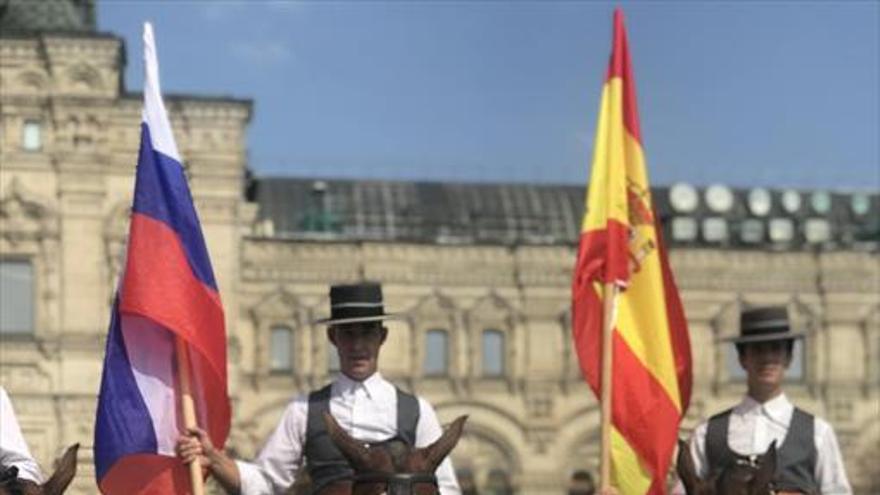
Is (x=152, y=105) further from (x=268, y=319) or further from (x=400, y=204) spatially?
(x=400, y=204)

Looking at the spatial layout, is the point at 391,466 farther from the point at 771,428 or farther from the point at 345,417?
the point at 771,428

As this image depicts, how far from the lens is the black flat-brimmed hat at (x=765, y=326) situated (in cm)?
938

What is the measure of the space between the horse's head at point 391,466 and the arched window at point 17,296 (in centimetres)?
3782

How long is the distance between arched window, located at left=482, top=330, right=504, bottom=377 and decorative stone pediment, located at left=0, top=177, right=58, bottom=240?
10138 mm

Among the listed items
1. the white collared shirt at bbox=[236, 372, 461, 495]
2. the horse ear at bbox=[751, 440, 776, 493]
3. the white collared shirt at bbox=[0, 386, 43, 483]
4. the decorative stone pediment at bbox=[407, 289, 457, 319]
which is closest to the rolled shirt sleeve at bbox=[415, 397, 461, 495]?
the white collared shirt at bbox=[236, 372, 461, 495]

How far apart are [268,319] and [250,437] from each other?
2755 millimetres

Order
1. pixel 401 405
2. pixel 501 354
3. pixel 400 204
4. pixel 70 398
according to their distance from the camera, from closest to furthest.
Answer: pixel 401 405, pixel 70 398, pixel 501 354, pixel 400 204

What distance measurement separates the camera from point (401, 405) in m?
9.00

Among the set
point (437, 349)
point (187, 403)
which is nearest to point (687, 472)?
point (187, 403)

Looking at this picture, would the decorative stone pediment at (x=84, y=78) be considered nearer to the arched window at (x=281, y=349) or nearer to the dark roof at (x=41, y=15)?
the dark roof at (x=41, y=15)

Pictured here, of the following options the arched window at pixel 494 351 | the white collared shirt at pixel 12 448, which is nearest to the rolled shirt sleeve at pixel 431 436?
the white collared shirt at pixel 12 448

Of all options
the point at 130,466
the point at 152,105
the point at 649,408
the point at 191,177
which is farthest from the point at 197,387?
the point at 191,177

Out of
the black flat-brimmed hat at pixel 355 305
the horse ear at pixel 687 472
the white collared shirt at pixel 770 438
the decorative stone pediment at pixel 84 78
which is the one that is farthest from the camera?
the decorative stone pediment at pixel 84 78

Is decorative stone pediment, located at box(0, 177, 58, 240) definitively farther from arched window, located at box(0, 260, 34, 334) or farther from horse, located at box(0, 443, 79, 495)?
horse, located at box(0, 443, 79, 495)
